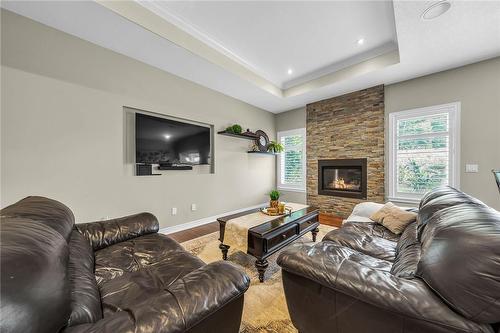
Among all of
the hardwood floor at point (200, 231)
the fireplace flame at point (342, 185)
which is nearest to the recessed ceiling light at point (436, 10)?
the fireplace flame at point (342, 185)

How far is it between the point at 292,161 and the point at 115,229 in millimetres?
4406

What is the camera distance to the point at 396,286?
82 cm

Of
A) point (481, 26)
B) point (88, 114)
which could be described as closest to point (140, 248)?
point (88, 114)

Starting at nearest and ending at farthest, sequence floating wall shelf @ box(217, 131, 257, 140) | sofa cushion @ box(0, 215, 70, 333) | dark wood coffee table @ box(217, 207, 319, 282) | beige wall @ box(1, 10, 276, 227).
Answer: sofa cushion @ box(0, 215, 70, 333) → dark wood coffee table @ box(217, 207, 319, 282) → beige wall @ box(1, 10, 276, 227) → floating wall shelf @ box(217, 131, 257, 140)

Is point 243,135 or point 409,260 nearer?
point 409,260

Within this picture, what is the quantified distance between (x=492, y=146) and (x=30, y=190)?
19.7ft

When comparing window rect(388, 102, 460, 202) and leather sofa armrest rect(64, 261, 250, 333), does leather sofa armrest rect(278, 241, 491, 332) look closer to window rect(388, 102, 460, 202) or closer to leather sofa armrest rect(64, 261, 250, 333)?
leather sofa armrest rect(64, 261, 250, 333)

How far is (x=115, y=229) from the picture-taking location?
1.68 metres

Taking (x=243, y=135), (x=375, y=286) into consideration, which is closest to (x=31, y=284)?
(x=375, y=286)

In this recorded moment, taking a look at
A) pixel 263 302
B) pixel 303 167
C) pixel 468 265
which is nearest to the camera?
pixel 468 265

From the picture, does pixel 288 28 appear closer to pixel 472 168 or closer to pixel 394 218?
pixel 394 218

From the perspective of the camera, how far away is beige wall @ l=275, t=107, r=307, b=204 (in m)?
5.07

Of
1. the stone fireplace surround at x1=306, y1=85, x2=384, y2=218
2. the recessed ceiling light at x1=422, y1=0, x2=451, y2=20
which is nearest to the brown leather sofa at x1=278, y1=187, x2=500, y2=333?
the recessed ceiling light at x1=422, y1=0, x2=451, y2=20

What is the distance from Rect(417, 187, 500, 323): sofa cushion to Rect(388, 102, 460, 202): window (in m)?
3.23
